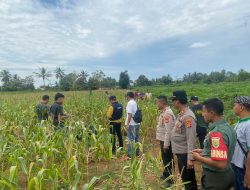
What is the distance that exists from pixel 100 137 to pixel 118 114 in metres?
1.31

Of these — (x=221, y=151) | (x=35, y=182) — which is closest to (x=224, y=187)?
(x=221, y=151)

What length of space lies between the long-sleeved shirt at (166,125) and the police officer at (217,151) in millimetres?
1297

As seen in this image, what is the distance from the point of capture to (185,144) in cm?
368

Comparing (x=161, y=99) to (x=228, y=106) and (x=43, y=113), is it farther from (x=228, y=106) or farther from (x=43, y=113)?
(x=228, y=106)

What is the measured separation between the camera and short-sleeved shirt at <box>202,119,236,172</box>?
2.54 m

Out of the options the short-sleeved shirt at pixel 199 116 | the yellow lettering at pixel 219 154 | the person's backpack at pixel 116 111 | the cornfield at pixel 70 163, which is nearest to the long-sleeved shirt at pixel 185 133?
the cornfield at pixel 70 163

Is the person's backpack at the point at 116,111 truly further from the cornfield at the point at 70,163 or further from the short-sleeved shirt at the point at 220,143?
the short-sleeved shirt at the point at 220,143

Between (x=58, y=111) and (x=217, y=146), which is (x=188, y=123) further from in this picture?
(x=58, y=111)

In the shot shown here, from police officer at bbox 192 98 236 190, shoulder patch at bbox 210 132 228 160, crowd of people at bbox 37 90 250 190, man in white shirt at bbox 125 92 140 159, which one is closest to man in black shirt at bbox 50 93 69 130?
man in white shirt at bbox 125 92 140 159

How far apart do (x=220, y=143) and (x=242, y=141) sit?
1.90 feet

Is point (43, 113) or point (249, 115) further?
point (43, 113)

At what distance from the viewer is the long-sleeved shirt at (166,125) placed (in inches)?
167

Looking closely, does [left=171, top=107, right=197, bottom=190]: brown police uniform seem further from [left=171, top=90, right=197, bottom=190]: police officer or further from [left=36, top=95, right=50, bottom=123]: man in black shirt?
[left=36, top=95, right=50, bottom=123]: man in black shirt

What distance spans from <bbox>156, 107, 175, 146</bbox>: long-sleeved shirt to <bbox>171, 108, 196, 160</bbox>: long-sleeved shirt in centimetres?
44
